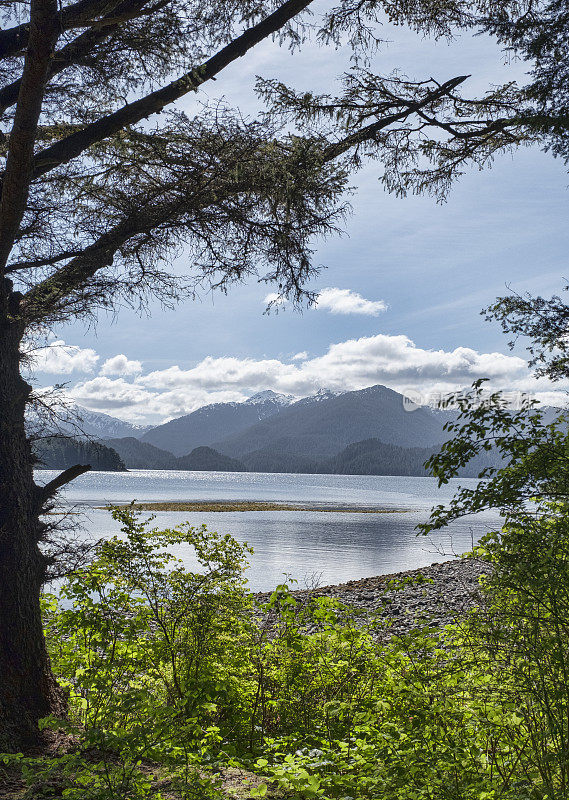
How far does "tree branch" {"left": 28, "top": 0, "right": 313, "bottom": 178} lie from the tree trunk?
1642mm

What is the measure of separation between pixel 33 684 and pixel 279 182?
206 inches

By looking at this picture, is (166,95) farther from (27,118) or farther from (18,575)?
(18,575)

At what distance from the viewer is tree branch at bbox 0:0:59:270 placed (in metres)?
4.28

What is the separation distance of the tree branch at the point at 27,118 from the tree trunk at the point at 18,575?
3.23 ft

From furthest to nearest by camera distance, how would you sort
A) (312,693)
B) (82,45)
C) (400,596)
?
1. (400,596)
2. (312,693)
3. (82,45)

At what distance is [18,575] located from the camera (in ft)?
17.8

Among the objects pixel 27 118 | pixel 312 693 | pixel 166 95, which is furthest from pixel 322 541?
pixel 27 118

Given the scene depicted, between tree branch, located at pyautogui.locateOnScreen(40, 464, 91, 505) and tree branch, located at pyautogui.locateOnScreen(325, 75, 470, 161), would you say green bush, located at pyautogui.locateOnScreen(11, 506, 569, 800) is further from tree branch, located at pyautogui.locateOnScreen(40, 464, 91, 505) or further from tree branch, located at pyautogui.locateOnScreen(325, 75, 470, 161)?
tree branch, located at pyautogui.locateOnScreen(325, 75, 470, 161)

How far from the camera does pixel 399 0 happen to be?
655 cm

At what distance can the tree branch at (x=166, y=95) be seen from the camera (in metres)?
5.30

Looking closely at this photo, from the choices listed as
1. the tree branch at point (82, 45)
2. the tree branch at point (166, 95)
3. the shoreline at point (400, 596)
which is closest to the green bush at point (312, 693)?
the tree branch at point (166, 95)

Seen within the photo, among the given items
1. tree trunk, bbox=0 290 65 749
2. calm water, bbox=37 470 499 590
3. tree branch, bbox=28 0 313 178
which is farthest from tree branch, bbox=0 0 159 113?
calm water, bbox=37 470 499 590

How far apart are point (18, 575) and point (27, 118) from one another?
3972 millimetres

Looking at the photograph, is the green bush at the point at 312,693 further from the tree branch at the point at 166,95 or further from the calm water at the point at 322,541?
the calm water at the point at 322,541
